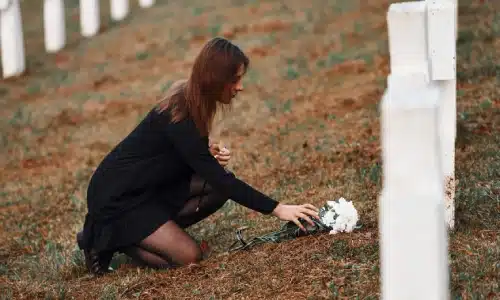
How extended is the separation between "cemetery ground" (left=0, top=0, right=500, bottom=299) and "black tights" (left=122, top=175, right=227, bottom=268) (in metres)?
0.11

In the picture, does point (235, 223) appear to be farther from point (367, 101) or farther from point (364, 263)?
point (367, 101)

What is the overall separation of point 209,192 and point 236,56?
3.01 ft

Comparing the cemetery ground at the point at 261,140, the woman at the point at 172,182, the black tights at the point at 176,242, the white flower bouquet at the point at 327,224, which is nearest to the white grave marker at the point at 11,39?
the cemetery ground at the point at 261,140

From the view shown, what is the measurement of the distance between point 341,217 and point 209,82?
1000 mm

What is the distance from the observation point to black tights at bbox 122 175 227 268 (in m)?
4.92

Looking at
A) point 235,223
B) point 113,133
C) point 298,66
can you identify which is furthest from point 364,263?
point 298,66

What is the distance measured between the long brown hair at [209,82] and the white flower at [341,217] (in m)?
0.80

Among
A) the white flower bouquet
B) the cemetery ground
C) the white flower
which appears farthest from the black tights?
the white flower

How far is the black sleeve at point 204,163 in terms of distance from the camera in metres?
4.70

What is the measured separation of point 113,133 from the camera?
30.3 ft

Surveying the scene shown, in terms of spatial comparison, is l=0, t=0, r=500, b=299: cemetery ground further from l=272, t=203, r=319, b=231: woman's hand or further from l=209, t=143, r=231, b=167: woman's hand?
l=209, t=143, r=231, b=167: woman's hand

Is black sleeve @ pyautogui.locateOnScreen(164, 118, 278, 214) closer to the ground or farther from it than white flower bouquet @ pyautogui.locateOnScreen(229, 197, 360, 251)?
farther from it

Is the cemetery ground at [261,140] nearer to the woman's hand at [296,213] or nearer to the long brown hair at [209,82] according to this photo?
the woman's hand at [296,213]

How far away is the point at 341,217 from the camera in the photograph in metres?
4.57
